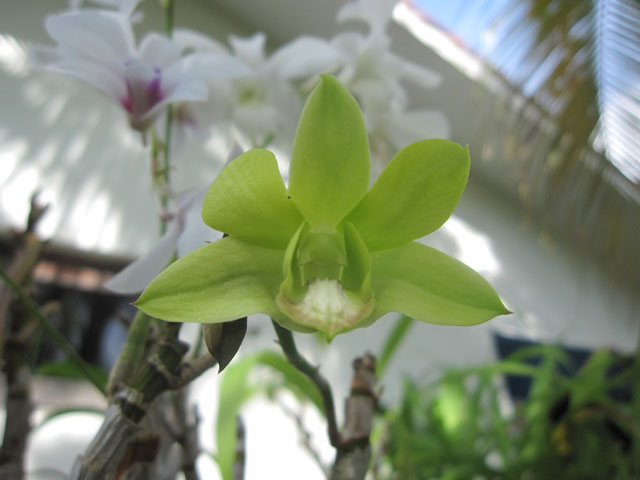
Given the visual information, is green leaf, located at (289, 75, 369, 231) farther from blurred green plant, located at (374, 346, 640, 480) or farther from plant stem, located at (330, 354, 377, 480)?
blurred green plant, located at (374, 346, 640, 480)

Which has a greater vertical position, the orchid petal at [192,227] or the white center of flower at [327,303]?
the white center of flower at [327,303]

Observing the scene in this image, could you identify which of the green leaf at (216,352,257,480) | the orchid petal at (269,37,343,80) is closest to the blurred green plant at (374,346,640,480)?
the green leaf at (216,352,257,480)

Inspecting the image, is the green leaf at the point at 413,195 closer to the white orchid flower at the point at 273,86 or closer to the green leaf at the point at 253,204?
the green leaf at the point at 253,204

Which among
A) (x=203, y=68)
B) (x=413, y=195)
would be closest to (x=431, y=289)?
(x=413, y=195)

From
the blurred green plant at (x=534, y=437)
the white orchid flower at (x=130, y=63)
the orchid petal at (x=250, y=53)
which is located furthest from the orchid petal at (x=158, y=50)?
the blurred green plant at (x=534, y=437)

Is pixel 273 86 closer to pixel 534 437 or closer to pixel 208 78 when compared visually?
pixel 208 78

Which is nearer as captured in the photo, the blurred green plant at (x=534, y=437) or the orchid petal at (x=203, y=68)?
the orchid petal at (x=203, y=68)

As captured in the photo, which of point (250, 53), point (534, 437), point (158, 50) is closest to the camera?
point (158, 50)
